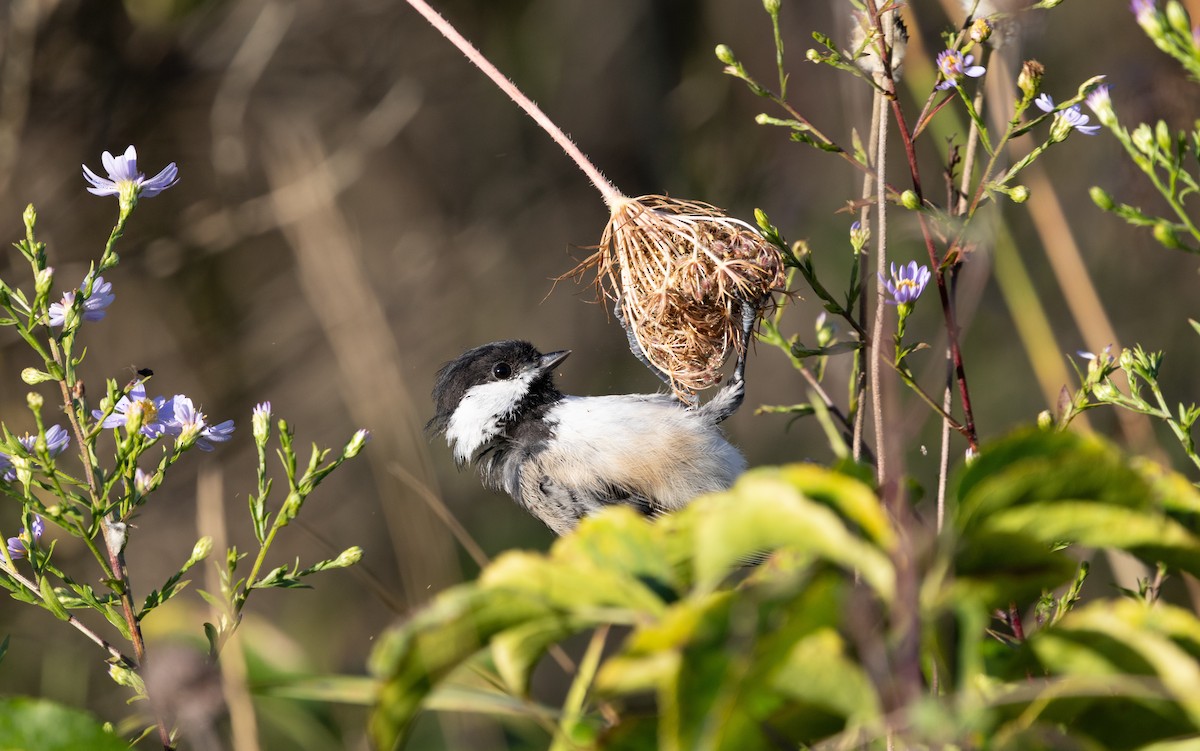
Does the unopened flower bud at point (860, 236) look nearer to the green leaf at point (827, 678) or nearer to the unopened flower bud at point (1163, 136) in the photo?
the unopened flower bud at point (1163, 136)

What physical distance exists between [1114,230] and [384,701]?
566 centimetres

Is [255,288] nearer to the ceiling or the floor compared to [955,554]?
nearer to the ceiling

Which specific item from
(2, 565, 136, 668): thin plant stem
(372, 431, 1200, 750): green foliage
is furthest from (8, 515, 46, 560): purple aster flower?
(372, 431, 1200, 750): green foliage

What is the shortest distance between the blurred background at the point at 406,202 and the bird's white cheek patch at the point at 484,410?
→ 72 centimetres

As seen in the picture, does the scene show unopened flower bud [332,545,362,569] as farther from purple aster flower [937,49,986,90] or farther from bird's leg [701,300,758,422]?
bird's leg [701,300,758,422]

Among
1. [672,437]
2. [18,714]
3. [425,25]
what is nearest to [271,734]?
[672,437]

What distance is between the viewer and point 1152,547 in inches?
31.6

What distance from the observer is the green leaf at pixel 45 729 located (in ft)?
2.77

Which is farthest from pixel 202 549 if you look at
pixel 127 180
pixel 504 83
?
pixel 504 83

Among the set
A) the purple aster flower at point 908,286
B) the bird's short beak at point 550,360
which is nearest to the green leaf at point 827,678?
the purple aster flower at point 908,286

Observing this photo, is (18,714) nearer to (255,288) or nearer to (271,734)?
(271,734)

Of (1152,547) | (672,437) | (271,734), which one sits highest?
(1152,547)

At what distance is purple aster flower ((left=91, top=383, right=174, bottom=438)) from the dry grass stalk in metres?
0.96

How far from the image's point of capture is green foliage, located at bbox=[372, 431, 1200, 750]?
71 cm
